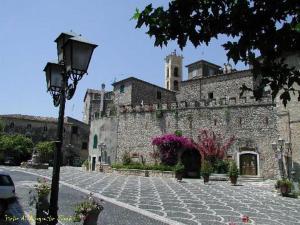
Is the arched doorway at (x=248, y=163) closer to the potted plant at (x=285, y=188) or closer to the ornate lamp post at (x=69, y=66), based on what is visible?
the potted plant at (x=285, y=188)

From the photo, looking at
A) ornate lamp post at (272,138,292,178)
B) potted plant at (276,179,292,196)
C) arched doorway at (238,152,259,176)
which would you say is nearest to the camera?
potted plant at (276,179,292,196)

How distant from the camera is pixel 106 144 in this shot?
1515 inches

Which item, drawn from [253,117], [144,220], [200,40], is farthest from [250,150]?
[200,40]

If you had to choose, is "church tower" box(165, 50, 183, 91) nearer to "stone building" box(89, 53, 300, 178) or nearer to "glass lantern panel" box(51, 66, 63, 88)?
"stone building" box(89, 53, 300, 178)

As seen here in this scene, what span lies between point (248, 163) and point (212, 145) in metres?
3.48

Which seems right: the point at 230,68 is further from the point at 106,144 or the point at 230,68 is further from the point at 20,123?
the point at 20,123

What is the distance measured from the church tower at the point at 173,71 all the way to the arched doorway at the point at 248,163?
34.3 metres

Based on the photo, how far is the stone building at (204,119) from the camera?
88.5 feet

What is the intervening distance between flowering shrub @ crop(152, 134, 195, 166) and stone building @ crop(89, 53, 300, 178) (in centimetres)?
103

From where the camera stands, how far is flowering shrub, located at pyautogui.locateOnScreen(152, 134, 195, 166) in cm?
3098

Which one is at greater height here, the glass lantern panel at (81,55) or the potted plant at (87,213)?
the glass lantern panel at (81,55)

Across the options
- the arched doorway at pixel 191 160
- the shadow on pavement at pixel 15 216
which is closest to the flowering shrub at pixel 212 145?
the arched doorway at pixel 191 160

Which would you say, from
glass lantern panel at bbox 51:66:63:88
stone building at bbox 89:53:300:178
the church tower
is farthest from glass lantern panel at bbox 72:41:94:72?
the church tower

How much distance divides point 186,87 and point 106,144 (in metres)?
11.9
